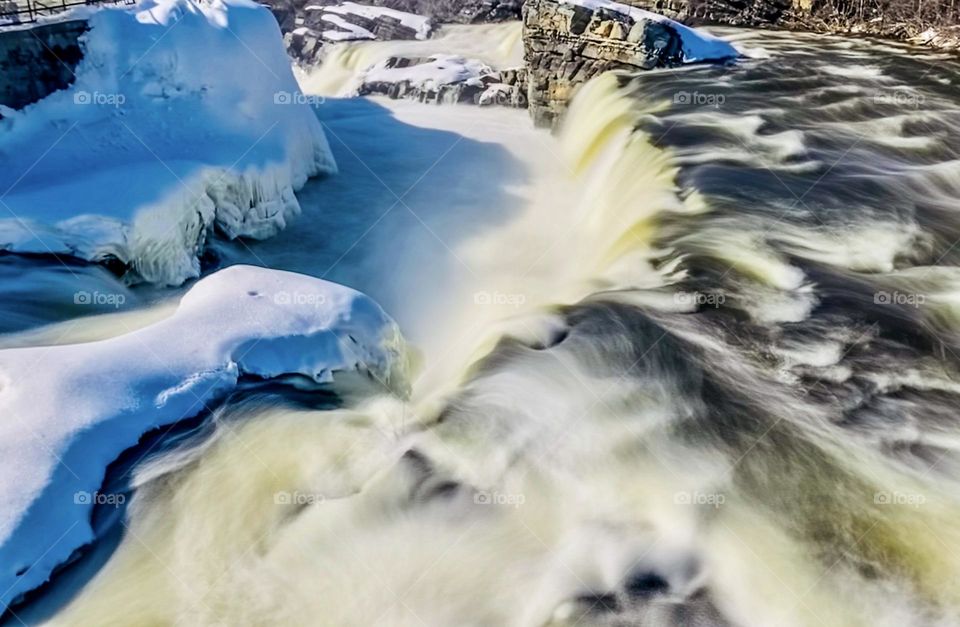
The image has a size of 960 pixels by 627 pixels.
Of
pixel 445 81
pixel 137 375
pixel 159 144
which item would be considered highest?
pixel 159 144

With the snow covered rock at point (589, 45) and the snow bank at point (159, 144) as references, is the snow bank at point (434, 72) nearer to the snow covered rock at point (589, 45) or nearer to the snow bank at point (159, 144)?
the snow covered rock at point (589, 45)

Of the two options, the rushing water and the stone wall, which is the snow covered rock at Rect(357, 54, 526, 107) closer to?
the rushing water

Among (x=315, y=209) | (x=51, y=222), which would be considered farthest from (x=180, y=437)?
(x=315, y=209)

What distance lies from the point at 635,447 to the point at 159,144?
25.8ft

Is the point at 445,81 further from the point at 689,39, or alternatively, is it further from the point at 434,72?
the point at 689,39

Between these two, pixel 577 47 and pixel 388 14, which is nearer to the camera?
pixel 577 47

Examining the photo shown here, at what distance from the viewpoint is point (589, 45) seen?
602 inches

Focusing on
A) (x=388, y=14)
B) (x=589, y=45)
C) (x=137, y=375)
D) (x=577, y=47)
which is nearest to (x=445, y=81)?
(x=577, y=47)

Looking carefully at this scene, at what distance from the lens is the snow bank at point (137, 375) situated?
4.05 metres

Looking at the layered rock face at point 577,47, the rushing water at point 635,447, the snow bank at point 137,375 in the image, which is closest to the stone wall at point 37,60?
the rushing water at point 635,447

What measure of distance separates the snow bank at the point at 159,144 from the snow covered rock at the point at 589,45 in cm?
650

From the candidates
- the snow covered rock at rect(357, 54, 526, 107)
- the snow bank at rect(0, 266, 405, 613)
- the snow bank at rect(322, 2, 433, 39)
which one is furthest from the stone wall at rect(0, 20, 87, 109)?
the snow bank at rect(322, 2, 433, 39)

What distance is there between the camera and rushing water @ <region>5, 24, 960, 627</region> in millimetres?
4074

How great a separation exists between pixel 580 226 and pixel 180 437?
7630mm
